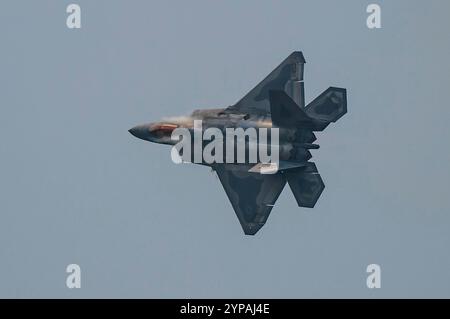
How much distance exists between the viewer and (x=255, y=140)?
201 ft

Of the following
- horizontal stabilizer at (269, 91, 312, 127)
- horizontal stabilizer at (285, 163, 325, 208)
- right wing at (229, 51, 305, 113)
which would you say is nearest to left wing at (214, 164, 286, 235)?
horizontal stabilizer at (285, 163, 325, 208)

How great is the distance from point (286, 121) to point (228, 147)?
3.45 meters

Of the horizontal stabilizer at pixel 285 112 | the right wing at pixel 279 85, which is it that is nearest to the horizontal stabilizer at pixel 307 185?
the horizontal stabilizer at pixel 285 112

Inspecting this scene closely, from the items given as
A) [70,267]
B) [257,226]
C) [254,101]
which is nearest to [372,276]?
[257,226]

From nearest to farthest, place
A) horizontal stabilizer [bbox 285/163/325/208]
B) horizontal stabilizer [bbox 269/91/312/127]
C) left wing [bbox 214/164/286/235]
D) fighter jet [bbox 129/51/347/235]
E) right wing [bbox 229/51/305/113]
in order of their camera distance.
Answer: horizontal stabilizer [bbox 269/91/312/127] → fighter jet [bbox 129/51/347/235] → horizontal stabilizer [bbox 285/163/325/208] → left wing [bbox 214/164/286/235] → right wing [bbox 229/51/305/113]

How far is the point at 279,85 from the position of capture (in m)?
64.9

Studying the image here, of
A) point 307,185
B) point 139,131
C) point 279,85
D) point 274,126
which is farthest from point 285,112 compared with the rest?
point 139,131

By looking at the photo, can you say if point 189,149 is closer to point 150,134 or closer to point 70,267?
point 150,134

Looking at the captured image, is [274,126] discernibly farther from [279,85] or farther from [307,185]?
[279,85]

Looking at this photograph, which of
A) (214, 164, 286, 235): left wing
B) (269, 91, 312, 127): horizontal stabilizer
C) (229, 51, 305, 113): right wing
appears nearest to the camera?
(269, 91, 312, 127): horizontal stabilizer

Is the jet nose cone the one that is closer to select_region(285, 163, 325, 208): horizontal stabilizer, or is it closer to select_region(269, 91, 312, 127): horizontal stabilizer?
select_region(269, 91, 312, 127): horizontal stabilizer

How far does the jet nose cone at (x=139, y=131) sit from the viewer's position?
64562 mm

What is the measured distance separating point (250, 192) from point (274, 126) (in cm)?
461

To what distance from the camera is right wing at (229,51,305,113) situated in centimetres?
6450
